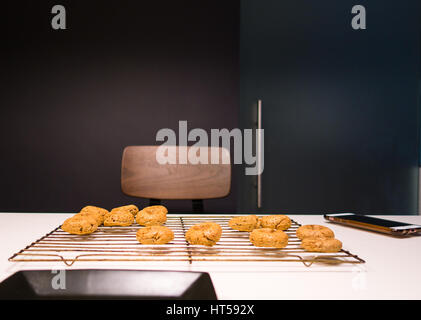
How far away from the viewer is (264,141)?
2631 mm

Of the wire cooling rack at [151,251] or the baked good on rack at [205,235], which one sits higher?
the baked good on rack at [205,235]

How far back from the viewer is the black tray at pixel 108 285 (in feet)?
1.33

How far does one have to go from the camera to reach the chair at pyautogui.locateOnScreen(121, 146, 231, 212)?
55.9 inches

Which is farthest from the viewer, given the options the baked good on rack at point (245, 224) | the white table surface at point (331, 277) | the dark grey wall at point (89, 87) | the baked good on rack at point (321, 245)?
the dark grey wall at point (89, 87)

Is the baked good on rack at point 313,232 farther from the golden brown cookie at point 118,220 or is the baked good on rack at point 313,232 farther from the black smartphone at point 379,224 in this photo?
the golden brown cookie at point 118,220

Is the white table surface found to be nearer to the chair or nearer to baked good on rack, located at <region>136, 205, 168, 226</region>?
baked good on rack, located at <region>136, 205, 168, 226</region>

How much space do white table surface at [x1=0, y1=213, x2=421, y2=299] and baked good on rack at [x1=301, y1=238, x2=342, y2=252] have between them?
0.05m

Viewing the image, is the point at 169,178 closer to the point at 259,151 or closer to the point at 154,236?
the point at 154,236

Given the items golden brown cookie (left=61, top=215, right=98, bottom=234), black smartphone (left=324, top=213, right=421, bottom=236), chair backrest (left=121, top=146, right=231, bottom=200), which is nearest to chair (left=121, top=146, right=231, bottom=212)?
chair backrest (left=121, top=146, right=231, bottom=200)

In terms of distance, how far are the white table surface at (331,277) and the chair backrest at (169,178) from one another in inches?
30.6

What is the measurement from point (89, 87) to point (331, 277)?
2.44 m

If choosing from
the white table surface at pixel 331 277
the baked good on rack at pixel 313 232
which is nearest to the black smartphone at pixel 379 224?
the white table surface at pixel 331 277
